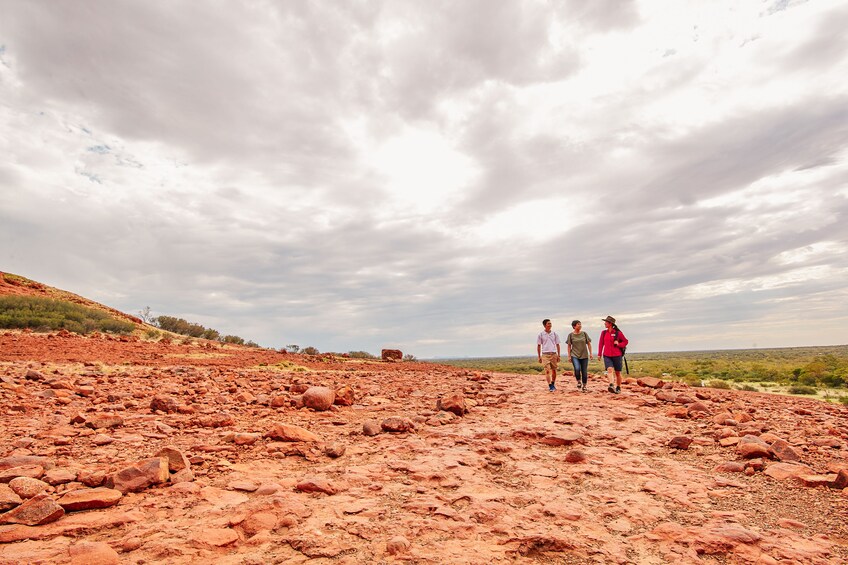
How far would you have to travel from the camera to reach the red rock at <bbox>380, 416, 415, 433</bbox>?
8172mm

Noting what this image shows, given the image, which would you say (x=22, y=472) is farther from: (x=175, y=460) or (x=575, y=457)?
(x=575, y=457)

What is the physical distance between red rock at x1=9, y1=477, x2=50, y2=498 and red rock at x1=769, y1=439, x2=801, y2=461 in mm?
9875

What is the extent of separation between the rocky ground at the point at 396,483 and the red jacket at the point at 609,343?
3.71 m

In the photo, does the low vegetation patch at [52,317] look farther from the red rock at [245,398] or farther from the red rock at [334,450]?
the red rock at [334,450]

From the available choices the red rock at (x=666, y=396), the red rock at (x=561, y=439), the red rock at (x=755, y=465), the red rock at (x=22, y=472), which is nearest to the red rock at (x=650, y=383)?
the red rock at (x=666, y=396)

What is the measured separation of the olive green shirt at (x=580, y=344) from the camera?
49.3 feet

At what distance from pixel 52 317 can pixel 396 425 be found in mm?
30765

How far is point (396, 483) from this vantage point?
18.2 ft

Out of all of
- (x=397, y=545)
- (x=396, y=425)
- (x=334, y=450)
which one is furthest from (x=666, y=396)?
(x=397, y=545)

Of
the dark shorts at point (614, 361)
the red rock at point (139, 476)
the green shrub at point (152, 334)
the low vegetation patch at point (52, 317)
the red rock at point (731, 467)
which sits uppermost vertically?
the low vegetation patch at point (52, 317)

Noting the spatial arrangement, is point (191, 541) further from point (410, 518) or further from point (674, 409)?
point (674, 409)

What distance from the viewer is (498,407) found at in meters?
11.8

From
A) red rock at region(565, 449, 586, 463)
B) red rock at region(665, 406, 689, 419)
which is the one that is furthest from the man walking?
red rock at region(565, 449, 586, 463)

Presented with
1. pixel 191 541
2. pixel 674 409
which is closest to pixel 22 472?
pixel 191 541
